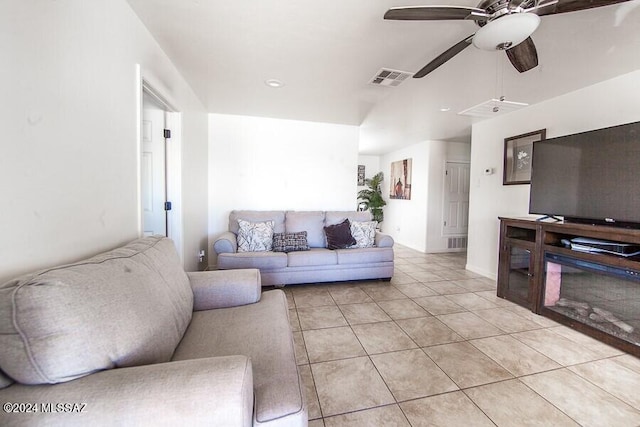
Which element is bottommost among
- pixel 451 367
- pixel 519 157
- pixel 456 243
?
pixel 451 367

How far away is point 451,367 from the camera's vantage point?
66.0 inches

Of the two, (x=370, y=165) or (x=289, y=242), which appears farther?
(x=370, y=165)

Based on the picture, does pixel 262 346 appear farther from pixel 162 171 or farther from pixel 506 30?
pixel 162 171

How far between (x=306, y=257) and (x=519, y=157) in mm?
2929

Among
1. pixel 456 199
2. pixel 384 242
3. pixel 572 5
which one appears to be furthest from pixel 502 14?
pixel 456 199

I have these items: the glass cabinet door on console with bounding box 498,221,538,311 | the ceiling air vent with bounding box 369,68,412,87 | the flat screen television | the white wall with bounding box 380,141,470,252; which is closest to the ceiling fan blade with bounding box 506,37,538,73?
the ceiling air vent with bounding box 369,68,412,87

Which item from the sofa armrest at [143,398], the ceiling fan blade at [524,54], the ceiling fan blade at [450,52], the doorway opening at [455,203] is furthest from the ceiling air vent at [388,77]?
the doorway opening at [455,203]

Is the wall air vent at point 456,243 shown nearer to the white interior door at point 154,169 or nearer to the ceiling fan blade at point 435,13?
the ceiling fan blade at point 435,13

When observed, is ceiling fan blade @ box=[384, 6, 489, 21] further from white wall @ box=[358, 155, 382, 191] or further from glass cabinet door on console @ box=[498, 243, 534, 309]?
white wall @ box=[358, 155, 382, 191]

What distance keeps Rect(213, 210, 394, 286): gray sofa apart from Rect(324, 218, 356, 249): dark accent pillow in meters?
0.10

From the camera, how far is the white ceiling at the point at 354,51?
1586mm

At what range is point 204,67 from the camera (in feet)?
7.64

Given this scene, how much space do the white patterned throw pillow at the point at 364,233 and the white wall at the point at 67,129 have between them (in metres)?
2.47

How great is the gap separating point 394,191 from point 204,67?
Answer: 197 inches
